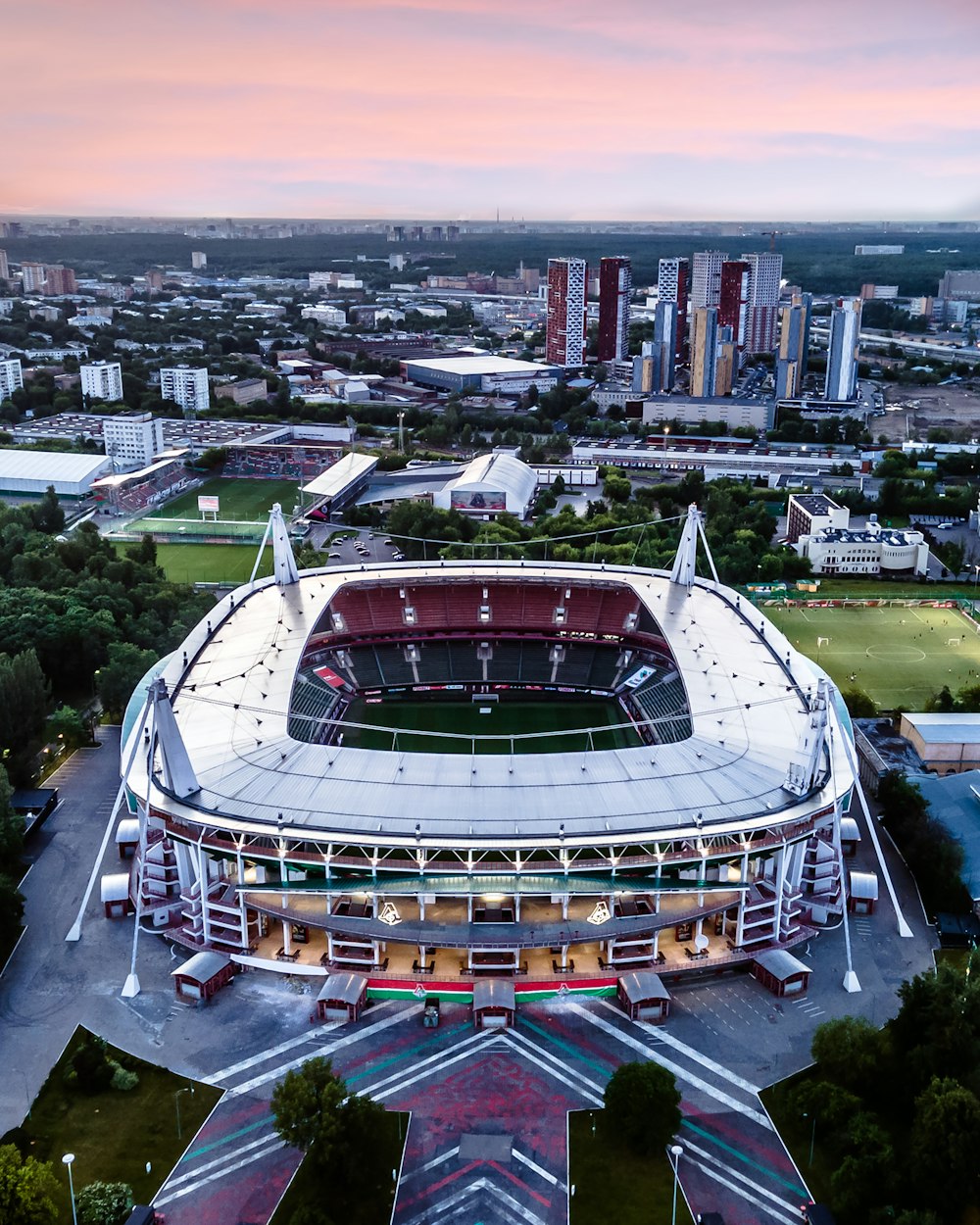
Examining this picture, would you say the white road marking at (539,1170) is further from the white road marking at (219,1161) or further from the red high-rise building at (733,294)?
the red high-rise building at (733,294)

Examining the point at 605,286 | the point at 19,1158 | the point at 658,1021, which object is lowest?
the point at 658,1021

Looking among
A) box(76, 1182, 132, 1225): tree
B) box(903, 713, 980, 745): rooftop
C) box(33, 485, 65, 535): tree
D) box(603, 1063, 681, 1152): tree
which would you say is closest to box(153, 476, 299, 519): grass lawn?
box(33, 485, 65, 535): tree

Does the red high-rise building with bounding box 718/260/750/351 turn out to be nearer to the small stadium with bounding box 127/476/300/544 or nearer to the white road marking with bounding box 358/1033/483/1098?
the small stadium with bounding box 127/476/300/544

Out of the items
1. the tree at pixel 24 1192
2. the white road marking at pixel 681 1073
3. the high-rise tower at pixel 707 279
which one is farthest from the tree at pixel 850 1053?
the high-rise tower at pixel 707 279

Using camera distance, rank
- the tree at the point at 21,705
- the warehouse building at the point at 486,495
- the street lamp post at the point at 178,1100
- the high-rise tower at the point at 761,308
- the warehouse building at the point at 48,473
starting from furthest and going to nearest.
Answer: the high-rise tower at the point at 761,308 → the warehouse building at the point at 48,473 → the warehouse building at the point at 486,495 → the tree at the point at 21,705 → the street lamp post at the point at 178,1100

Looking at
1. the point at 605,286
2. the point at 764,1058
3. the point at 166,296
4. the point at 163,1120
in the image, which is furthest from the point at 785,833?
the point at 166,296

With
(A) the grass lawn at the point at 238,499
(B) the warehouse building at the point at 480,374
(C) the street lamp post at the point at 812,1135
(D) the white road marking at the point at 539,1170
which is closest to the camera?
(D) the white road marking at the point at 539,1170

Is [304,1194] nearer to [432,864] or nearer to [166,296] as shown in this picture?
[432,864]
